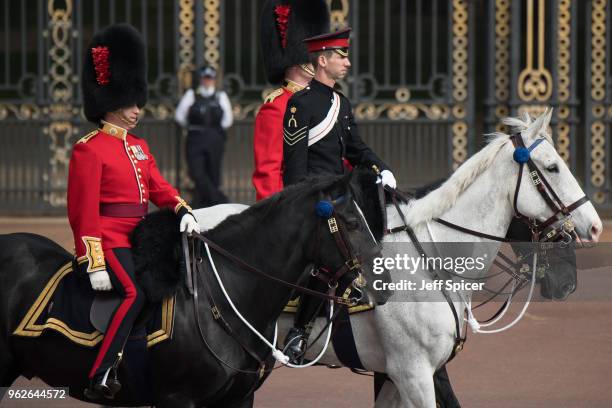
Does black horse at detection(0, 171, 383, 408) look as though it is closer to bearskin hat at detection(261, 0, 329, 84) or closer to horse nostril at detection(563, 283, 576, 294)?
horse nostril at detection(563, 283, 576, 294)

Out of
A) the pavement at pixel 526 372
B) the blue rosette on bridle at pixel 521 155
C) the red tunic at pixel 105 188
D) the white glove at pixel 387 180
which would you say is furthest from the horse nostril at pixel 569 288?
the red tunic at pixel 105 188

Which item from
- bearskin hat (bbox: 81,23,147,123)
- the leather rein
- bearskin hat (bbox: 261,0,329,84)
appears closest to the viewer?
the leather rein

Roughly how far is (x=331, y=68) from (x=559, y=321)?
122 inches

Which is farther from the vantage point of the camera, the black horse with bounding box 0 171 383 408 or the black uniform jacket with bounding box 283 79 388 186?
the black uniform jacket with bounding box 283 79 388 186

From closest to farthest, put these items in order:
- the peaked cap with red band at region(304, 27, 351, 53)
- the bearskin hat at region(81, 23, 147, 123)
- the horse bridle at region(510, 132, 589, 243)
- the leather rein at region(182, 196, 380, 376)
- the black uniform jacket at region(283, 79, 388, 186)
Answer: the leather rein at region(182, 196, 380, 376) → the bearskin hat at region(81, 23, 147, 123) → the horse bridle at region(510, 132, 589, 243) → the black uniform jacket at region(283, 79, 388, 186) → the peaked cap with red band at region(304, 27, 351, 53)

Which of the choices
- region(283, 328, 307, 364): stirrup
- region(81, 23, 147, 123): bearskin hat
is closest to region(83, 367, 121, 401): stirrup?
region(283, 328, 307, 364): stirrup

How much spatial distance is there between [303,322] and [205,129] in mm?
6073

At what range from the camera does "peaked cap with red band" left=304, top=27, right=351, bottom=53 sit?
533cm

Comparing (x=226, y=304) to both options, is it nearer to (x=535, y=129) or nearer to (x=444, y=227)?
(x=444, y=227)

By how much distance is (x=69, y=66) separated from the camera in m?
11.2

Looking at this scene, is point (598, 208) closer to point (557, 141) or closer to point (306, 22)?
point (557, 141)

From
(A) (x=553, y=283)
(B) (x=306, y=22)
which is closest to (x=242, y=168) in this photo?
(B) (x=306, y=22)

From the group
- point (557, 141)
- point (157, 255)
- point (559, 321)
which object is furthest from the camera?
point (557, 141)

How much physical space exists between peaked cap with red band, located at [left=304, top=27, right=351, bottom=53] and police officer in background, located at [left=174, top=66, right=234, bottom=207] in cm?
539
